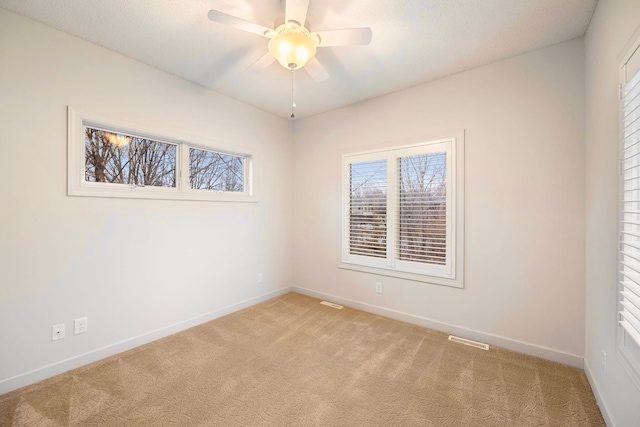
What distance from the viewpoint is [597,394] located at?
5.69 ft

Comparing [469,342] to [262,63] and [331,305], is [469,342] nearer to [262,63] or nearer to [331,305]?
[331,305]

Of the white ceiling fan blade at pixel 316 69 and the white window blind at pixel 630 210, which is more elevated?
the white ceiling fan blade at pixel 316 69

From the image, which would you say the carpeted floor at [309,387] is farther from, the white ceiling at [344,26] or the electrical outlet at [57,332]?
the white ceiling at [344,26]

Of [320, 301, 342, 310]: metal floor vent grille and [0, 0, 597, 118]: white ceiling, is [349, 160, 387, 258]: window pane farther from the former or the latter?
[0, 0, 597, 118]: white ceiling

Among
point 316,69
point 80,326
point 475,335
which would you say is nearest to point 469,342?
point 475,335

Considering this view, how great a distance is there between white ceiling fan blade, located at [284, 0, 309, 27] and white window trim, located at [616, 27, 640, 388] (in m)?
1.67

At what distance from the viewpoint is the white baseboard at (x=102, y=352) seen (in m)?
1.87

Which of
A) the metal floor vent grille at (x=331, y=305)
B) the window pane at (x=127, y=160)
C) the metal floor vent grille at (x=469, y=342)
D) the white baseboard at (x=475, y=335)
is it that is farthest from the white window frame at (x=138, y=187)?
the metal floor vent grille at (x=469, y=342)

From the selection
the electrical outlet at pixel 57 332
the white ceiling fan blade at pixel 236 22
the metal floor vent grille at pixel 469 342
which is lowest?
the metal floor vent grille at pixel 469 342

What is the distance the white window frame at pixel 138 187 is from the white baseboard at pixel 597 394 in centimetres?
348

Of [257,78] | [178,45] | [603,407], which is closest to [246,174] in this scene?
[257,78]

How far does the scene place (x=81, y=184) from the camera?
7.14ft

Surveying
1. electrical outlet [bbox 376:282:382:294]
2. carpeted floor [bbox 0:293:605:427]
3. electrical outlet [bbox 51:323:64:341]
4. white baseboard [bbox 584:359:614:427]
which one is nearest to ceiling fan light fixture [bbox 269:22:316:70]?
carpeted floor [bbox 0:293:605:427]

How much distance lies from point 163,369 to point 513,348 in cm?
297
